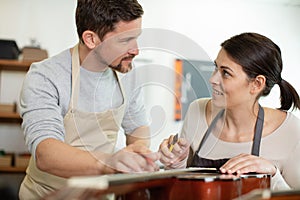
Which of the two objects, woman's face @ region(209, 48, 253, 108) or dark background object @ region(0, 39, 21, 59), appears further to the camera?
dark background object @ region(0, 39, 21, 59)

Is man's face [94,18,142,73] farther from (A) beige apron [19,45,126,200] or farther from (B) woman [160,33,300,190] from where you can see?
(B) woman [160,33,300,190]

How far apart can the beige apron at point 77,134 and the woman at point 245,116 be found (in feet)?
0.76

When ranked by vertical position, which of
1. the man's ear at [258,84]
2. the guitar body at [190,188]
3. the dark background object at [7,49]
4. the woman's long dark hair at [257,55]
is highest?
the woman's long dark hair at [257,55]

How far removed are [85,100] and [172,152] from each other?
347 millimetres

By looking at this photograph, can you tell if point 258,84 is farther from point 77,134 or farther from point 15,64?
point 15,64

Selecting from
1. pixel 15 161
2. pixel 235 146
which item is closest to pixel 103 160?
pixel 235 146

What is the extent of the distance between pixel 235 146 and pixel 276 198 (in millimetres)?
877

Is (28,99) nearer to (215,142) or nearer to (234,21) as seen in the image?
(215,142)

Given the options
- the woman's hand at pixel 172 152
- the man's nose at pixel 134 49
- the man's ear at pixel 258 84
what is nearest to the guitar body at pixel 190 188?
the woman's hand at pixel 172 152

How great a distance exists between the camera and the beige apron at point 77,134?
4.47ft

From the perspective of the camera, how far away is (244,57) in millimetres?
1646

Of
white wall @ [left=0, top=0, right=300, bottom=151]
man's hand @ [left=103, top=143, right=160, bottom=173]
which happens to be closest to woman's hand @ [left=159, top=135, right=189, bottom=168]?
man's hand @ [left=103, top=143, right=160, bottom=173]

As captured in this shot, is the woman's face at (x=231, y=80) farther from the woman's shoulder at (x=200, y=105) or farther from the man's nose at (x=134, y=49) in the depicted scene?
the man's nose at (x=134, y=49)

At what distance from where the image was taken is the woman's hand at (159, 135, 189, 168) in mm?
1193
